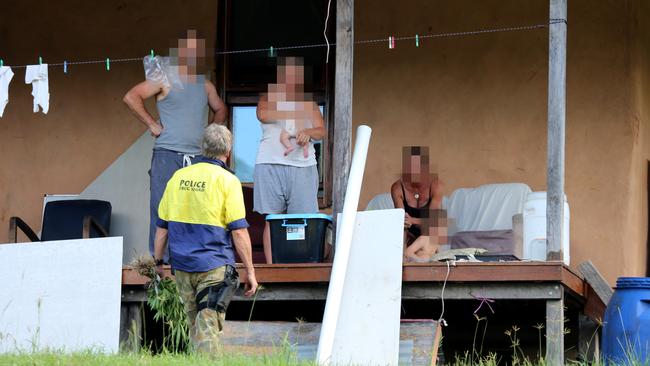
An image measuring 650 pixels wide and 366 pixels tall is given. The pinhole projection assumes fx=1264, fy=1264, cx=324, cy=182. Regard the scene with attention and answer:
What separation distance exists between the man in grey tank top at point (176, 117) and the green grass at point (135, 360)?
6.82 feet

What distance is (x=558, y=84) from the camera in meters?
7.73

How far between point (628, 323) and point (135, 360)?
2.93 m

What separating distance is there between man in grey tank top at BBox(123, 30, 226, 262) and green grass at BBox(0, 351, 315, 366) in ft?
6.82

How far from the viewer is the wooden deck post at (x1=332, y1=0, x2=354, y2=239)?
8000 mm

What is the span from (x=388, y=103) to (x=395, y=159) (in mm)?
439

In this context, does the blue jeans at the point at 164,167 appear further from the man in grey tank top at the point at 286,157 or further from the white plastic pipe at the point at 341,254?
the white plastic pipe at the point at 341,254

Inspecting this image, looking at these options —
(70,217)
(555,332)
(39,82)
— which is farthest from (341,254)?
(70,217)

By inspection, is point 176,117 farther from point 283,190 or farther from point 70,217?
point 70,217

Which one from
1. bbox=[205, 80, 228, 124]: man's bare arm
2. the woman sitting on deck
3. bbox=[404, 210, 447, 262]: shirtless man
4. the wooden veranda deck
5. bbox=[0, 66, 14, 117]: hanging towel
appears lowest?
the wooden veranda deck

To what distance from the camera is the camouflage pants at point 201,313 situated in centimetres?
679

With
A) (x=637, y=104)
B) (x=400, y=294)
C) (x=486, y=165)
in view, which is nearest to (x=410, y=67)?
(x=486, y=165)

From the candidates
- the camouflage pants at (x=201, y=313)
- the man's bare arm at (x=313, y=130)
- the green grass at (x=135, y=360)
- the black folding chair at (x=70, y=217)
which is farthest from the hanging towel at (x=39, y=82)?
the green grass at (x=135, y=360)

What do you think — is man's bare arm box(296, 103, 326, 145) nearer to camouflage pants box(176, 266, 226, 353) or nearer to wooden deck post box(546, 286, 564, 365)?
camouflage pants box(176, 266, 226, 353)

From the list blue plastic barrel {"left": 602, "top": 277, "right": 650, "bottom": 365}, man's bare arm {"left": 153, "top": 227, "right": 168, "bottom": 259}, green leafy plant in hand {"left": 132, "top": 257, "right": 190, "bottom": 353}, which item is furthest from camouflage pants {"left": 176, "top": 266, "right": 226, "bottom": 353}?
blue plastic barrel {"left": 602, "top": 277, "right": 650, "bottom": 365}
